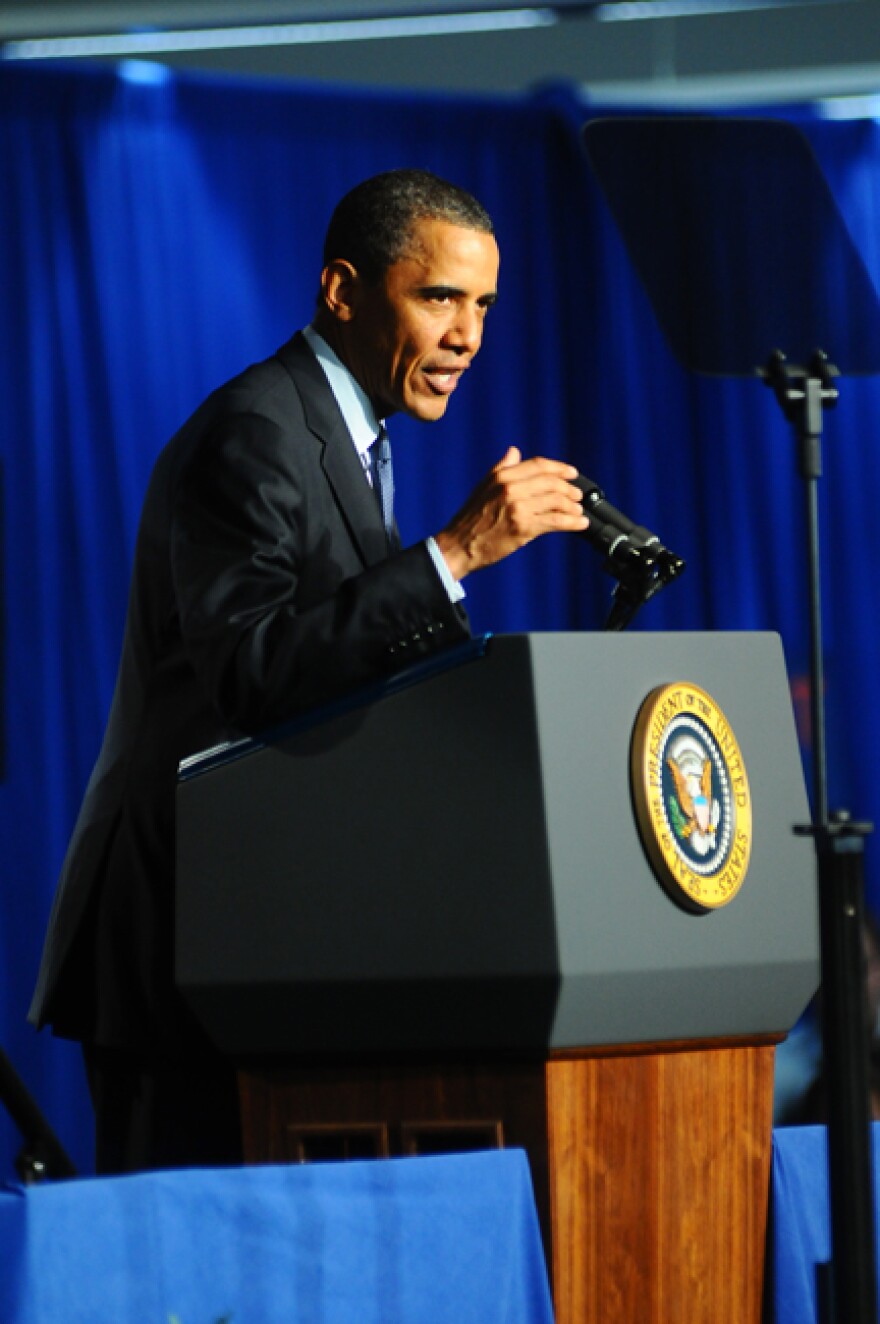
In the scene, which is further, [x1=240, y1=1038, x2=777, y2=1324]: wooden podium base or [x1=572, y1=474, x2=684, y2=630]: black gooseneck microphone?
[x1=572, y1=474, x2=684, y2=630]: black gooseneck microphone

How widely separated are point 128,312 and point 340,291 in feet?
8.33

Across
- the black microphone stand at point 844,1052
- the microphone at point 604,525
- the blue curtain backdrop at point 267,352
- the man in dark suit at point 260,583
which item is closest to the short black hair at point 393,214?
the man in dark suit at point 260,583

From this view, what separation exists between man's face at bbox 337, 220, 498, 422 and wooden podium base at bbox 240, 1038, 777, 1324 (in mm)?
646

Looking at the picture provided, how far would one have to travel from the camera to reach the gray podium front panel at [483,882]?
1.33 meters

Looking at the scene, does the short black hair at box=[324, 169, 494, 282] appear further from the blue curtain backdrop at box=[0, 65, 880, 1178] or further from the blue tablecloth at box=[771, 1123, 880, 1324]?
the blue curtain backdrop at box=[0, 65, 880, 1178]

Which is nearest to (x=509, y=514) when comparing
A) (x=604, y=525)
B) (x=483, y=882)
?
(x=604, y=525)

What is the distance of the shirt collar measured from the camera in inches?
69.7

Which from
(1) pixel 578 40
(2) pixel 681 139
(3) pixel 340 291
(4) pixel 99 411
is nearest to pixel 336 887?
(3) pixel 340 291

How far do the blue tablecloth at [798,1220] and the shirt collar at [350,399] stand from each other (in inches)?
28.4

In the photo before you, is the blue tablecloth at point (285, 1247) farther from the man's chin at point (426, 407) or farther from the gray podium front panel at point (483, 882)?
the man's chin at point (426, 407)

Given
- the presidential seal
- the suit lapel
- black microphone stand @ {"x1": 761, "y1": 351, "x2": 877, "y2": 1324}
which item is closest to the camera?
black microphone stand @ {"x1": 761, "y1": 351, "x2": 877, "y2": 1324}

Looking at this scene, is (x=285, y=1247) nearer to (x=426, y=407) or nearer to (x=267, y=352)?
(x=426, y=407)

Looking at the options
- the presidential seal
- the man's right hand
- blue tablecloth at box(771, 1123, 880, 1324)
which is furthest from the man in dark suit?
blue tablecloth at box(771, 1123, 880, 1324)

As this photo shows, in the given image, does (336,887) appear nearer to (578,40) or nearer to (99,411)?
(99,411)
